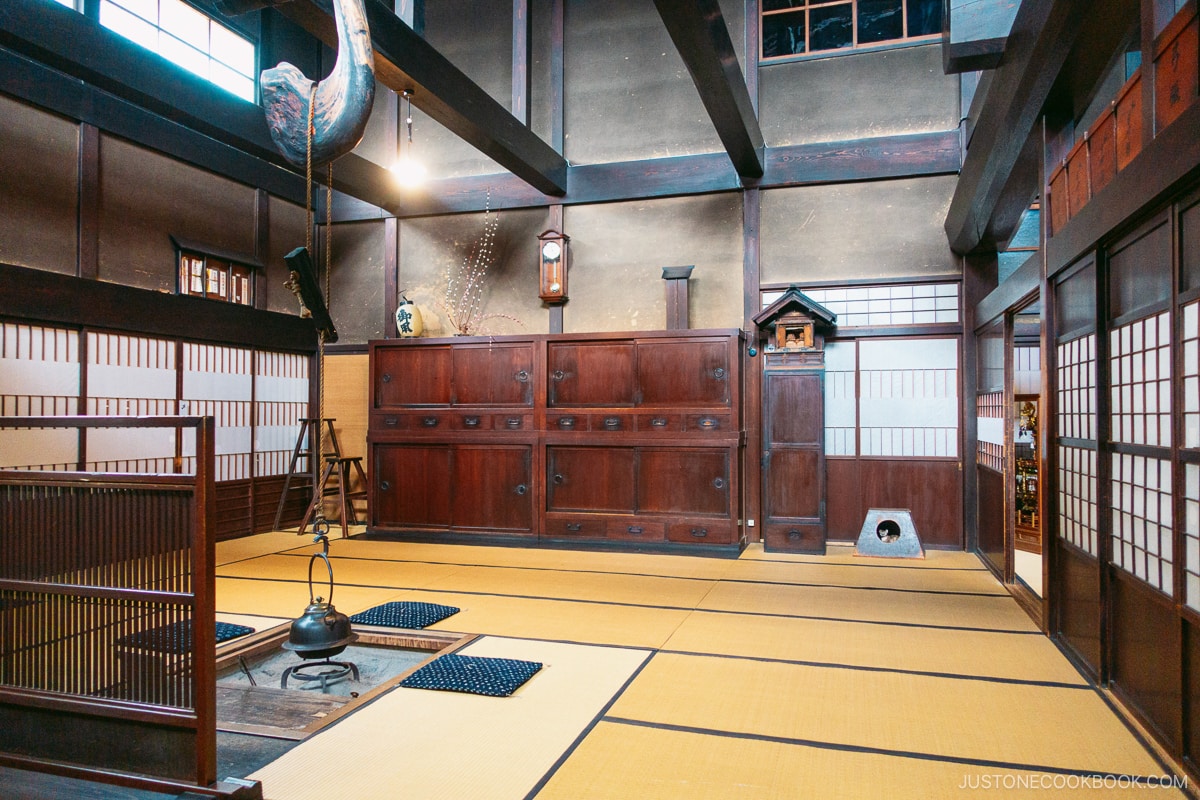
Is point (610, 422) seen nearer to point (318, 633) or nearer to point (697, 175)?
point (697, 175)

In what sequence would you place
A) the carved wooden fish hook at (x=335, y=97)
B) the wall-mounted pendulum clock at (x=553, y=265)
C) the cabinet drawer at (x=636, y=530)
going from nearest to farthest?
1. the carved wooden fish hook at (x=335, y=97)
2. the cabinet drawer at (x=636, y=530)
3. the wall-mounted pendulum clock at (x=553, y=265)

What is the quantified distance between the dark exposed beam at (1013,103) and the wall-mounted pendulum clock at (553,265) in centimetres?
313

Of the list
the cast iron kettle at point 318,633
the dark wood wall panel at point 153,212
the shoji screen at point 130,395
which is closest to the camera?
the cast iron kettle at point 318,633

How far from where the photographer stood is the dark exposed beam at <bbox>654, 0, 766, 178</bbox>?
3826mm

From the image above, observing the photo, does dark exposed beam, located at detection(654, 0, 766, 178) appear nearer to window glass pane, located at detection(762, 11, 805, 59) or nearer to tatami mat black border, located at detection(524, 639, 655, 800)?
window glass pane, located at detection(762, 11, 805, 59)

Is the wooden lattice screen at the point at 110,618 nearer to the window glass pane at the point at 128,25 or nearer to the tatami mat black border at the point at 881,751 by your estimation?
the tatami mat black border at the point at 881,751

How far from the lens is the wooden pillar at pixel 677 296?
6.16m

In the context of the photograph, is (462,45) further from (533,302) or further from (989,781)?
(989,781)

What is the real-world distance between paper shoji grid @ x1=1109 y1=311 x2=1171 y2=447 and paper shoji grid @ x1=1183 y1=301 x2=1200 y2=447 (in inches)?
4.3

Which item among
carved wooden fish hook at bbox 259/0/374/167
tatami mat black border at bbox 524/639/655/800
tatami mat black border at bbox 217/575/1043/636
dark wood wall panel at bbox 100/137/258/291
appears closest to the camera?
tatami mat black border at bbox 524/639/655/800

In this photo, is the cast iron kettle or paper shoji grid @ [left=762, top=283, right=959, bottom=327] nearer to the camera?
the cast iron kettle

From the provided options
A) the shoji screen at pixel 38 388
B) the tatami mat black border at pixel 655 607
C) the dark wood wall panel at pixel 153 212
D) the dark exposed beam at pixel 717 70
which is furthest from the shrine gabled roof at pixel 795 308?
the shoji screen at pixel 38 388

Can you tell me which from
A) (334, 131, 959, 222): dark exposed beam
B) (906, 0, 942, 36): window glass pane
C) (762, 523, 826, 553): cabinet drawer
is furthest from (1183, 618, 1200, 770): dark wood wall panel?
(906, 0, 942, 36): window glass pane

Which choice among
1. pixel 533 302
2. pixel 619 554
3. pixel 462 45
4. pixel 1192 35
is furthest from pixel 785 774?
A: pixel 462 45
